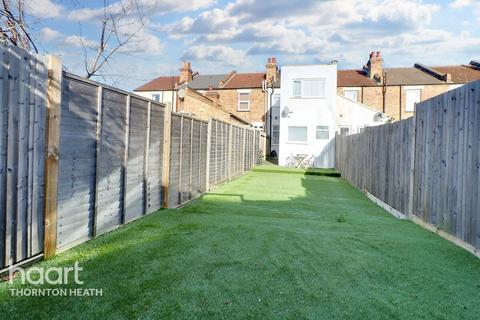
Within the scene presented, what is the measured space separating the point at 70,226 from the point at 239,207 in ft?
12.9

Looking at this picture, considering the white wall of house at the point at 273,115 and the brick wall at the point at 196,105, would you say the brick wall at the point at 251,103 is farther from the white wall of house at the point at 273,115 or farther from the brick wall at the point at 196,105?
the brick wall at the point at 196,105

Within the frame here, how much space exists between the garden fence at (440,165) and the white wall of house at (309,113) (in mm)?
12876

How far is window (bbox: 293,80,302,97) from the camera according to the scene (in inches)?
841

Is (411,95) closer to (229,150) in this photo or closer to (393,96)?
(393,96)

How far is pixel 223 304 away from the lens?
267cm

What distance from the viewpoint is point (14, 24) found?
573cm

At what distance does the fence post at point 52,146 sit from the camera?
11.1ft

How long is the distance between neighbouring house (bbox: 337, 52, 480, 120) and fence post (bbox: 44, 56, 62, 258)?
26.7 m

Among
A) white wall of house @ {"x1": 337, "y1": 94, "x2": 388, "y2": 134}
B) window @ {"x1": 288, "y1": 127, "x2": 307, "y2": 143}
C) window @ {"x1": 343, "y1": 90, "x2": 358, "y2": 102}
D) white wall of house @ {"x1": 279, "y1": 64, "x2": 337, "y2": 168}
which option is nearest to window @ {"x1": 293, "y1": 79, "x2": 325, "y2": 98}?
white wall of house @ {"x1": 279, "y1": 64, "x2": 337, "y2": 168}

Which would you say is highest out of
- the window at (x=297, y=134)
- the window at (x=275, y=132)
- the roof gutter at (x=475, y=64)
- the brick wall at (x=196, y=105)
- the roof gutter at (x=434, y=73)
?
the roof gutter at (x=475, y=64)

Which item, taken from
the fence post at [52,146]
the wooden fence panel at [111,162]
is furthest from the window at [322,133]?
the fence post at [52,146]

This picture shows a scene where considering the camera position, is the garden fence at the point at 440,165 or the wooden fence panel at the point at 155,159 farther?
the wooden fence panel at the point at 155,159

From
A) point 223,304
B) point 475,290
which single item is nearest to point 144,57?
point 223,304

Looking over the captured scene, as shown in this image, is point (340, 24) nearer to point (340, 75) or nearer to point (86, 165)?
point (340, 75)
